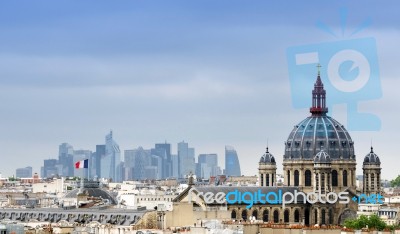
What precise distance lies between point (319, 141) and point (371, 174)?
6967 mm

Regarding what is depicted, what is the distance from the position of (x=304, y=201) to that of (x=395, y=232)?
A: 82904 mm

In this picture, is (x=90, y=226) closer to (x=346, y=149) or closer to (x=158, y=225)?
(x=158, y=225)

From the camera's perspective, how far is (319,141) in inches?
7672

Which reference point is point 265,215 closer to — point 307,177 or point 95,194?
point 307,177

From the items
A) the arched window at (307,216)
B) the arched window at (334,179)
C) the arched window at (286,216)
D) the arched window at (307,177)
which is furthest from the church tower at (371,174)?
the arched window at (286,216)

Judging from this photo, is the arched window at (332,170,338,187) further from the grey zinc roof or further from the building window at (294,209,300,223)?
the grey zinc roof

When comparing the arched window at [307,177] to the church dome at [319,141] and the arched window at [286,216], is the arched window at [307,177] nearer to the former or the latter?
the church dome at [319,141]

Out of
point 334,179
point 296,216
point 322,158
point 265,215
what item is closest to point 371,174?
point 334,179

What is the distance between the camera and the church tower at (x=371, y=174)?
195375 millimetres

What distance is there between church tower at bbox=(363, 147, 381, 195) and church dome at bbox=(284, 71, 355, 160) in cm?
214

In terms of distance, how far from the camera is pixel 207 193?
17462 centimetres

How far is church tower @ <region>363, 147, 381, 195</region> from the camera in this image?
641 ft

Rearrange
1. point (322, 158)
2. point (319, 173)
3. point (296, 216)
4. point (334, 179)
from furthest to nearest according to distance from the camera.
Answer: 1. point (334, 179)
2. point (319, 173)
3. point (322, 158)
4. point (296, 216)

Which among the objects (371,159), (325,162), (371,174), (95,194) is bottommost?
(95,194)
